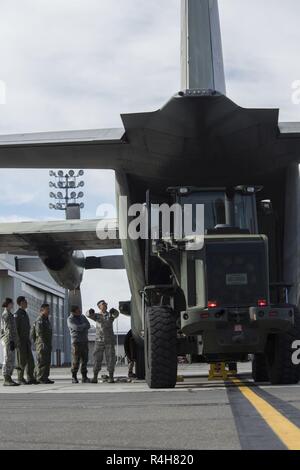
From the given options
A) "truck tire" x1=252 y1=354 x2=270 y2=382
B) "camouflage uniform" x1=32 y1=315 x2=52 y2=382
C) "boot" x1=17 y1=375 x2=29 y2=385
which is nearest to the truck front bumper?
"truck tire" x1=252 y1=354 x2=270 y2=382

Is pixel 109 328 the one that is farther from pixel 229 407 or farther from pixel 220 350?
pixel 229 407

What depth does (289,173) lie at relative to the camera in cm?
1230

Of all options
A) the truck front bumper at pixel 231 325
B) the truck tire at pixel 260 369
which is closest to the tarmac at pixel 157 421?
the truck front bumper at pixel 231 325

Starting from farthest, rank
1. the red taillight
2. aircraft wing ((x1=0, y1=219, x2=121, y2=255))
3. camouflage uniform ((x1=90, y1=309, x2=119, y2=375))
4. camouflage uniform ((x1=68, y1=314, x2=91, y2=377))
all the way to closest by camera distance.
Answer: aircraft wing ((x1=0, y1=219, x2=121, y2=255))
camouflage uniform ((x1=68, y1=314, x2=91, y2=377))
camouflage uniform ((x1=90, y1=309, x2=119, y2=375))
the red taillight

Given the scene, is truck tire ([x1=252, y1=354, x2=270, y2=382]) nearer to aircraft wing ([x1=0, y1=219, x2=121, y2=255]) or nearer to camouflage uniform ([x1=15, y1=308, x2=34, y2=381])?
camouflage uniform ([x1=15, y1=308, x2=34, y2=381])

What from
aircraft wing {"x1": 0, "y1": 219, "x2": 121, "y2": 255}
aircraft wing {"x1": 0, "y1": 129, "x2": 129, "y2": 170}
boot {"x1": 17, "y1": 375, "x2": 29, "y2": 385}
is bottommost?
boot {"x1": 17, "y1": 375, "x2": 29, "y2": 385}

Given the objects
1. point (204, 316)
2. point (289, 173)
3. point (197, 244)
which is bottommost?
point (204, 316)

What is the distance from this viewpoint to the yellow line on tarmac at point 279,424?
500 centimetres

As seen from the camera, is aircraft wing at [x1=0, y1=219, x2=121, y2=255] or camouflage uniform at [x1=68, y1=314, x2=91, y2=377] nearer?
camouflage uniform at [x1=68, y1=314, x2=91, y2=377]

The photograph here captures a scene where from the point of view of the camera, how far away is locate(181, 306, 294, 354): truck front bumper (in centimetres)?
1065

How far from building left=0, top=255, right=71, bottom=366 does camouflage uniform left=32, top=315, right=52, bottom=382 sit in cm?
2551

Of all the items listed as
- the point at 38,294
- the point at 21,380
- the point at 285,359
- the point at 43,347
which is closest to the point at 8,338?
the point at 43,347
